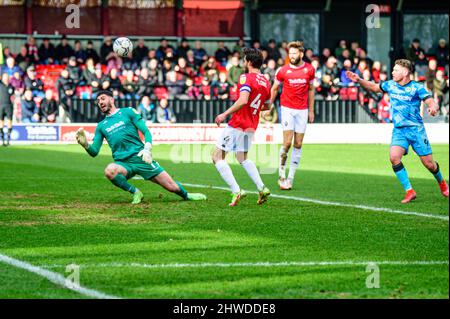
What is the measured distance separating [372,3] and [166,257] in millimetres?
37288

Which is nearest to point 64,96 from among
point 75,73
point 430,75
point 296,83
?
point 75,73

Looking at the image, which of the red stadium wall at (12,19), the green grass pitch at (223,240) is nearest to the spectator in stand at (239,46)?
the red stadium wall at (12,19)

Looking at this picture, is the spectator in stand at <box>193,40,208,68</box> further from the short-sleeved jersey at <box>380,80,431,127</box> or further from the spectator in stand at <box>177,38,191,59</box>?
the short-sleeved jersey at <box>380,80,431,127</box>

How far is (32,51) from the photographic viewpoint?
37125mm

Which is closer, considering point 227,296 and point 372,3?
point 227,296

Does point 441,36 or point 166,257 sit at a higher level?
point 441,36

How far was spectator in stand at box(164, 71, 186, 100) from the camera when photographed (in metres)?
36.6

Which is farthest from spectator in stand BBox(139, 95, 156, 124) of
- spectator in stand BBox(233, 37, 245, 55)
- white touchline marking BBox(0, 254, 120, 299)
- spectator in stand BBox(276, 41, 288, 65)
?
white touchline marking BBox(0, 254, 120, 299)

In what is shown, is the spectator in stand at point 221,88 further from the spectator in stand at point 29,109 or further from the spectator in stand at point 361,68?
the spectator in stand at point 29,109

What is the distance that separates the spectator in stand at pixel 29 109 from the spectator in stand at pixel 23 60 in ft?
6.10

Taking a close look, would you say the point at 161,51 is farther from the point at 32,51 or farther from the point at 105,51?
the point at 32,51

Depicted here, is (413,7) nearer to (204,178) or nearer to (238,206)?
(204,178)

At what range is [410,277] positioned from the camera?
9172mm
